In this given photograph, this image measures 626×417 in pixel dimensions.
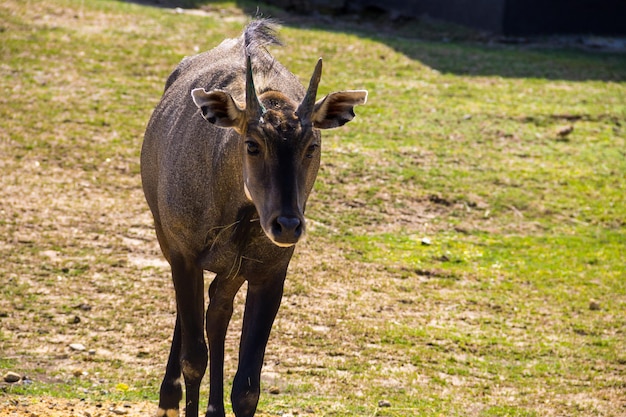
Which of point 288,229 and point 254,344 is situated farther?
point 254,344

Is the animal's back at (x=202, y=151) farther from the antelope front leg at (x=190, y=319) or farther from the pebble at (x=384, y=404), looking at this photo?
the pebble at (x=384, y=404)

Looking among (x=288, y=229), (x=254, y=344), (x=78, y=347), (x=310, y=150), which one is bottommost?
(x=78, y=347)

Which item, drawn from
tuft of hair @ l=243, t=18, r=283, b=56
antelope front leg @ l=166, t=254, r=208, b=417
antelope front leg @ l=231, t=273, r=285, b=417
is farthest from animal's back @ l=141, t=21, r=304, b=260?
antelope front leg @ l=231, t=273, r=285, b=417

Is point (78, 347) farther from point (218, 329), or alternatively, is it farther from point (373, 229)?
point (373, 229)

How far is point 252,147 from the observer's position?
5.47 metres

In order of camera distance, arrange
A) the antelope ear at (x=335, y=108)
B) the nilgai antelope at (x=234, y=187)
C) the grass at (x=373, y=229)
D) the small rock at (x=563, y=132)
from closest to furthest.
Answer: the nilgai antelope at (x=234, y=187)
the antelope ear at (x=335, y=108)
the grass at (x=373, y=229)
the small rock at (x=563, y=132)

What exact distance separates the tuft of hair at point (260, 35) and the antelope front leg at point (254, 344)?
62.7 inches

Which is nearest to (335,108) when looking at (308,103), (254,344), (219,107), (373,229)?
(308,103)

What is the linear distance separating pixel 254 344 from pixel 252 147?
4.14ft

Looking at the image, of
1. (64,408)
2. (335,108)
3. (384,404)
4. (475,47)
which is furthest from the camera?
(475,47)

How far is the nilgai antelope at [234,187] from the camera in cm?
540

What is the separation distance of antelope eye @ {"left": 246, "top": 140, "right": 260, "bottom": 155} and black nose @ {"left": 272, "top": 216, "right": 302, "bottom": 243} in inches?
18.2

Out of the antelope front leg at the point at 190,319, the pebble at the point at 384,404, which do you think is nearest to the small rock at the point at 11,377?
the antelope front leg at the point at 190,319

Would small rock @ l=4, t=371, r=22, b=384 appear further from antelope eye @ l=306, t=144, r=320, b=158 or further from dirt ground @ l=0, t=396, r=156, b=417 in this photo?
antelope eye @ l=306, t=144, r=320, b=158
